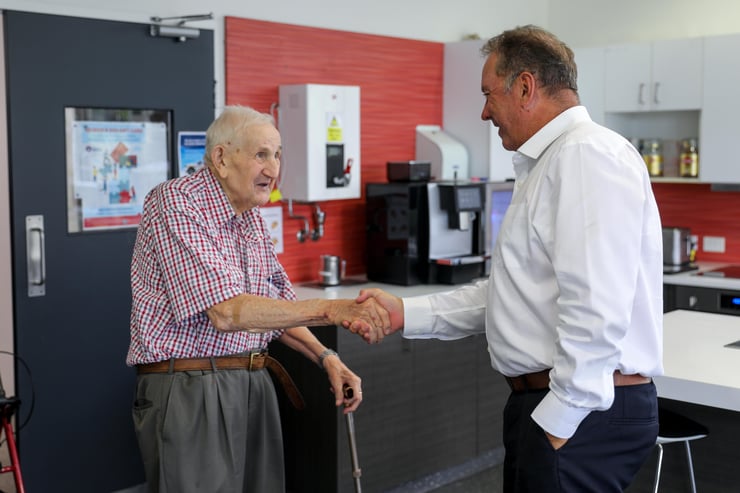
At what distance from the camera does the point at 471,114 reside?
5117mm

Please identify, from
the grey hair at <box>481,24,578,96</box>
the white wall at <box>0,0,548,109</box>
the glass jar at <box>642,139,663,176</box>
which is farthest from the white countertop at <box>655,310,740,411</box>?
the white wall at <box>0,0,548,109</box>

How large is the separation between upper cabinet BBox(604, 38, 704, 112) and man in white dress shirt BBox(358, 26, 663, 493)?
3132mm

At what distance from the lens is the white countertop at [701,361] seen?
2.47m

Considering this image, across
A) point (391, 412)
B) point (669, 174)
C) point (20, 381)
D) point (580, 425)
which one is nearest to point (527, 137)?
point (580, 425)

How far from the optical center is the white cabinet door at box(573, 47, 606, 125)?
17.4 feet

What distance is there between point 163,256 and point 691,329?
194 centimetres

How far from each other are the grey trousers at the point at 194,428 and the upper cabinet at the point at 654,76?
3422mm

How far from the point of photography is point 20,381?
3570mm

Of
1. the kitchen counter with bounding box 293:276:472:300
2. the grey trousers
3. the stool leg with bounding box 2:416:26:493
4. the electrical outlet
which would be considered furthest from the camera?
the electrical outlet

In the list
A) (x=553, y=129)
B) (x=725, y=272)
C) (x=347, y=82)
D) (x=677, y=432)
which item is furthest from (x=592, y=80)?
(x=553, y=129)

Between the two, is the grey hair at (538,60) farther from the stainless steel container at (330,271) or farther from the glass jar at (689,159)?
the glass jar at (689,159)

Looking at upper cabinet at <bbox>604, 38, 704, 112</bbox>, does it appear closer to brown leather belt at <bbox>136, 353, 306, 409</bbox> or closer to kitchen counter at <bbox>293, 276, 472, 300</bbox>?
kitchen counter at <bbox>293, 276, 472, 300</bbox>

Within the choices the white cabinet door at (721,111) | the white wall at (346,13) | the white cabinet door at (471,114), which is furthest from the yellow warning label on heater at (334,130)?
the white cabinet door at (721,111)

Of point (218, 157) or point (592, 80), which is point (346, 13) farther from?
point (218, 157)
